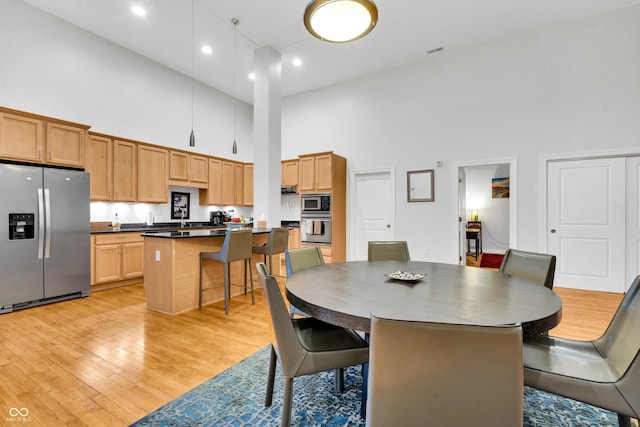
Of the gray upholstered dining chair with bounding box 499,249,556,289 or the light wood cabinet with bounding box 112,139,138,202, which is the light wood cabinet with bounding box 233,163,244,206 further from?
the gray upholstered dining chair with bounding box 499,249,556,289

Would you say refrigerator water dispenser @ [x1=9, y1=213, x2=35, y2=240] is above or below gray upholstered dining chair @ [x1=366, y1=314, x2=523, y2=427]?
above

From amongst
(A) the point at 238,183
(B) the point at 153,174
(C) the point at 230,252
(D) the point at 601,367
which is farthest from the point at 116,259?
(D) the point at 601,367

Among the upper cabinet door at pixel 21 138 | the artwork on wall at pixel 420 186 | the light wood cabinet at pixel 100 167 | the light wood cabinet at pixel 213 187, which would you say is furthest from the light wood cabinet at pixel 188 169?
the artwork on wall at pixel 420 186

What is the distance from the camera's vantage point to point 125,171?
4.74 metres

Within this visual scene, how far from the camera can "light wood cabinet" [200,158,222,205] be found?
618 cm

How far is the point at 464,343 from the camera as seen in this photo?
0.77 metres

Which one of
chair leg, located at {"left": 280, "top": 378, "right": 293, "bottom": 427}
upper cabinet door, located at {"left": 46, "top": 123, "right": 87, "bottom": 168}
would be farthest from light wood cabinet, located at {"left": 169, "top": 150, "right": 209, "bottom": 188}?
chair leg, located at {"left": 280, "top": 378, "right": 293, "bottom": 427}

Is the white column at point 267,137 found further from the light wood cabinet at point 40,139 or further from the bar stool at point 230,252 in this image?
the light wood cabinet at point 40,139

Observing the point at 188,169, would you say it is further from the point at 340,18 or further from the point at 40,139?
the point at 340,18

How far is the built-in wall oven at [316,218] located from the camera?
224 inches

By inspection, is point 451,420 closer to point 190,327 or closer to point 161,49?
point 190,327

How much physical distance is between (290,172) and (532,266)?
16.1ft

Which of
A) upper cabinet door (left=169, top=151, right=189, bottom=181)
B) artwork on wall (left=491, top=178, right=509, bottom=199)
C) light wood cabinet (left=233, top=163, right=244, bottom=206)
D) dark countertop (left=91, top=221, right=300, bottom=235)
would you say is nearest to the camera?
dark countertop (left=91, top=221, right=300, bottom=235)

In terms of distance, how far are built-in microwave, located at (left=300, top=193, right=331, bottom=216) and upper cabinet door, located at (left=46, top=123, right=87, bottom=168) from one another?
360 centimetres
